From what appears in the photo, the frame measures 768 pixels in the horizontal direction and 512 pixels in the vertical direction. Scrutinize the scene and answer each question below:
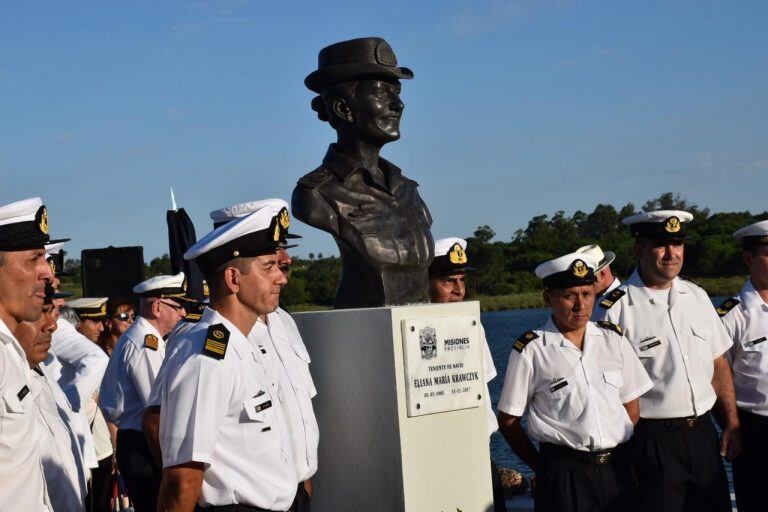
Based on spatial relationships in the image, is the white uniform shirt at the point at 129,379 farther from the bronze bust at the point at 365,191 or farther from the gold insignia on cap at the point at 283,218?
the gold insignia on cap at the point at 283,218

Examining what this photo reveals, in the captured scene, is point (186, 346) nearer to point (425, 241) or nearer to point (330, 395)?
point (330, 395)

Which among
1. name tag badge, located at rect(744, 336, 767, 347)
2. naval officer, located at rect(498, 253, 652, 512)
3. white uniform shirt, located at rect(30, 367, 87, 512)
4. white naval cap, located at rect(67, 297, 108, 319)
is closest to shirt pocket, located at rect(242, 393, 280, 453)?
white uniform shirt, located at rect(30, 367, 87, 512)

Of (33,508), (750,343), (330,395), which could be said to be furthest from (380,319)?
(750,343)

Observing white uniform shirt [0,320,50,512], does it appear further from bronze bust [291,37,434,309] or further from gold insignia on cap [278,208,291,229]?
bronze bust [291,37,434,309]

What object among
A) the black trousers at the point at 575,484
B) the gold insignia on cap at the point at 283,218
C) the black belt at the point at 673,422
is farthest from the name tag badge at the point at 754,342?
the gold insignia on cap at the point at 283,218

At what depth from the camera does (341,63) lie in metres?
4.49

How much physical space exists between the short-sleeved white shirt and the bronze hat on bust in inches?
42.9

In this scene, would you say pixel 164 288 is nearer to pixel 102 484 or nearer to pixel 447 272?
pixel 102 484

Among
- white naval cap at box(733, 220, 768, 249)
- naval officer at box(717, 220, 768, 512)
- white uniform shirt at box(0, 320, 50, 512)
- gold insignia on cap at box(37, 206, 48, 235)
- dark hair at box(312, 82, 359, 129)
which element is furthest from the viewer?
white naval cap at box(733, 220, 768, 249)

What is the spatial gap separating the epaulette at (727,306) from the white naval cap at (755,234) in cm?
33

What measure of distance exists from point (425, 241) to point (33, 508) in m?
2.13

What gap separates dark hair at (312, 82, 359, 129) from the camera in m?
4.50

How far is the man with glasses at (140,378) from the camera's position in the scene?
5172 mm

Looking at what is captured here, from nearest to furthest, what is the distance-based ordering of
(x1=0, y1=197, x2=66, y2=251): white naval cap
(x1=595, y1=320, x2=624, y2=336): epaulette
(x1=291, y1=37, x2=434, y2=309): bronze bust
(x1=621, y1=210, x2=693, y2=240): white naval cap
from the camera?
(x1=0, y1=197, x2=66, y2=251): white naval cap
(x1=291, y1=37, x2=434, y2=309): bronze bust
(x1=595, y1=320, x2=624, y2=336): epaulette
(x1=621, y1=210, x2=693, y2=240): white naval cap
